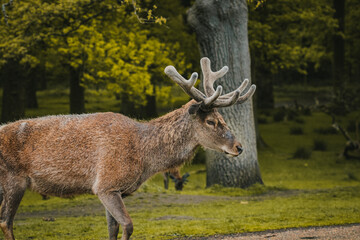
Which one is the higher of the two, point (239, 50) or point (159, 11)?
point (159, 11)

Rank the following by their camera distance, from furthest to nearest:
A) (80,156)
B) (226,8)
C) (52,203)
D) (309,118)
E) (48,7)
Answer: (309,118)
(48,7)
(226,8)
(52,203)
(80,156)

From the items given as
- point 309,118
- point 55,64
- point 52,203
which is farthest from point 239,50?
point 309,118

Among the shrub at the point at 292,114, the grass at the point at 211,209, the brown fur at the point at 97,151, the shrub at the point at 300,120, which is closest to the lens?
the brown fur at the point at 97,151

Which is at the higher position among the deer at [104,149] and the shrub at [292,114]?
the deer at [104,149]

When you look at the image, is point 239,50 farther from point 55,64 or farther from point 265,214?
point 55,64

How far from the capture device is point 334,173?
61.1ft

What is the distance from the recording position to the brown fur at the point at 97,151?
268 inches

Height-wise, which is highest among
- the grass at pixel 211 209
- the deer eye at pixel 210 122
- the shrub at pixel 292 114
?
the deer eye at pixel 210 122

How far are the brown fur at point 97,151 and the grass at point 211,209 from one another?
1763 mm

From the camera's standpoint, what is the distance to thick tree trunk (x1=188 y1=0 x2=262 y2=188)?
13.9 meters

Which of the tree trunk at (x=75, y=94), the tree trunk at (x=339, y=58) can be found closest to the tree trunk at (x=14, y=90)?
the tree trunk at (x=75, y=94)

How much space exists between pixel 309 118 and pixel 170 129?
1006 inches

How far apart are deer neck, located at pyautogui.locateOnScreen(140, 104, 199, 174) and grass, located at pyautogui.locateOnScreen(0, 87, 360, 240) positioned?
1651mm

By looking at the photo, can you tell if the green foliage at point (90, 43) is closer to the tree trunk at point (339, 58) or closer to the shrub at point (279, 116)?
the shrub at point (279, 116)
